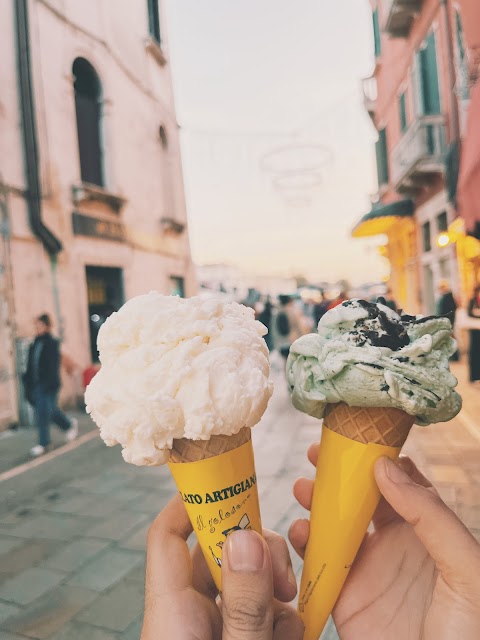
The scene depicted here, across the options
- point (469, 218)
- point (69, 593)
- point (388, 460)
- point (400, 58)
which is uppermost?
point (400, 58)

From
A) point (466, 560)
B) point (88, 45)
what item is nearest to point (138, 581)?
point (466, 560)

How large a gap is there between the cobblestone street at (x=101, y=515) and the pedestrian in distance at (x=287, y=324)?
2.95 meters

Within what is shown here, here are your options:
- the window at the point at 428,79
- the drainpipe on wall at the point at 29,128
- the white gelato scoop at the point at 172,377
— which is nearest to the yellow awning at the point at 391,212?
the window at the point at 428,79

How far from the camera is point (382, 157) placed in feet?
50.8

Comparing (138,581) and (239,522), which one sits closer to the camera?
(239,522)

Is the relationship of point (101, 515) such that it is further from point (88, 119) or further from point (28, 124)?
point (88, 119)

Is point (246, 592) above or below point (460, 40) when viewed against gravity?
below

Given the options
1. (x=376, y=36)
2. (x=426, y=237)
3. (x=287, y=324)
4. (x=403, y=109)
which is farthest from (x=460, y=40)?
(x=376, y=36)

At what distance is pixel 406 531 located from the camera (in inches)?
61.9

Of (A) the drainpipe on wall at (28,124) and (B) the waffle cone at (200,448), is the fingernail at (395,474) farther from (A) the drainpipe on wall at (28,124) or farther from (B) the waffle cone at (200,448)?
(A) the drainpipe on wall at (28,124)

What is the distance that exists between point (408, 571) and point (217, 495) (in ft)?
2.27

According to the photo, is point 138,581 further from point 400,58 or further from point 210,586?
point 400,58

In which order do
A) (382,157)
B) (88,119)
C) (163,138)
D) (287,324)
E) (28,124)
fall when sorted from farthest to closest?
(382,157)
(163,138)
(88,119)
(287,324)
(28,124)

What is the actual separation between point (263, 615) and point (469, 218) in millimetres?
4446
